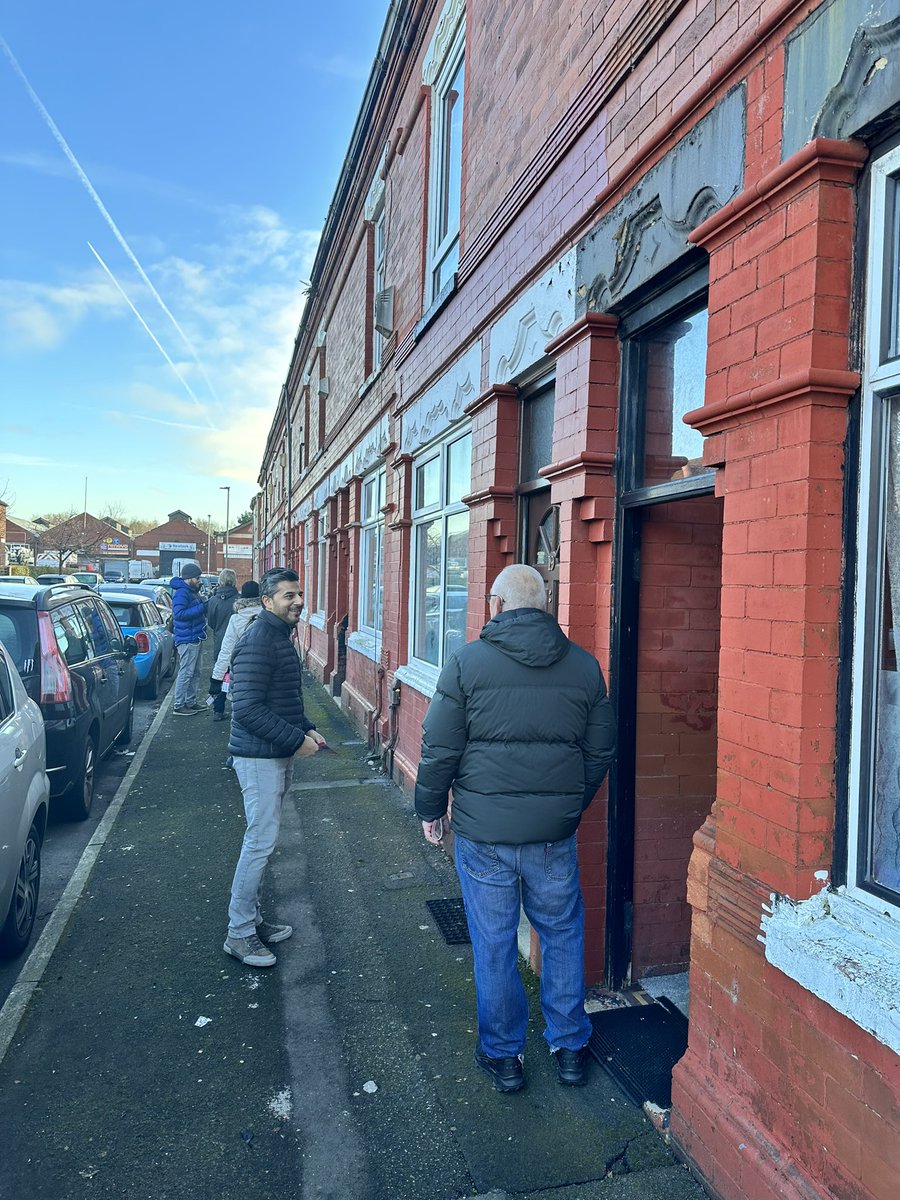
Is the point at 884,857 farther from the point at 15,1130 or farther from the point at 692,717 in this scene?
the point at 15,1130

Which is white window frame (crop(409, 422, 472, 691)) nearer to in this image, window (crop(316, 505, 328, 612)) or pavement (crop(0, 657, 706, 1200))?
pavement (crop(0, 657, 706, 1200))

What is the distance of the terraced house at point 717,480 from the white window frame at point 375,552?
2.85 metres

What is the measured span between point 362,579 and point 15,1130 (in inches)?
340

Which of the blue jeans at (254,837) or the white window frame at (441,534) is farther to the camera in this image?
the white window frame at (441,534)

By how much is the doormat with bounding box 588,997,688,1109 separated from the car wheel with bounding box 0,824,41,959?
291cm

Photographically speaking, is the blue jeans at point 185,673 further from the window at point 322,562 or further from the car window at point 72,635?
the window at point 322,562

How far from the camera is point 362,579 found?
11203 mm

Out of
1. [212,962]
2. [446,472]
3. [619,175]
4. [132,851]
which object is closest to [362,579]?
[446,472]

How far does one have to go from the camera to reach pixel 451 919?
4637mm

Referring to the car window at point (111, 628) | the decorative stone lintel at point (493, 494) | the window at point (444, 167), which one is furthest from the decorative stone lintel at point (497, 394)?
the car window at point (111, 628)

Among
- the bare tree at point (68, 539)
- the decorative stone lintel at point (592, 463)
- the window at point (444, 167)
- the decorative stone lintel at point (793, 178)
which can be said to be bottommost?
the decorative stone lintel at point (592, 463)

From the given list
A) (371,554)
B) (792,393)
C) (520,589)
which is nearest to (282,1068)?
(520,589)

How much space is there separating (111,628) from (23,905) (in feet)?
14.7

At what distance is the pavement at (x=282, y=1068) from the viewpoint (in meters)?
2.65
